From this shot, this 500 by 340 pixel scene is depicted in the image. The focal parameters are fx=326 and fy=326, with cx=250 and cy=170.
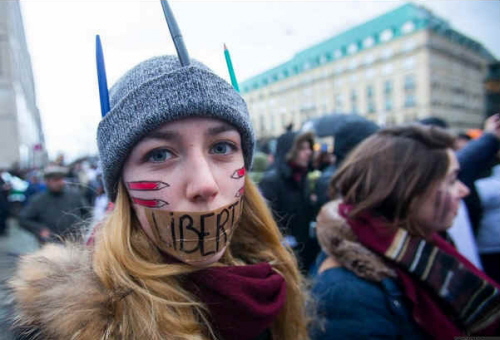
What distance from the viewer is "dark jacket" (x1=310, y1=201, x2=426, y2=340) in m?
1.23

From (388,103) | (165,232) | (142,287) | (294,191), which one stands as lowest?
(294,191)

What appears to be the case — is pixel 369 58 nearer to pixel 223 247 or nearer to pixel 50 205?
pixel 50 205

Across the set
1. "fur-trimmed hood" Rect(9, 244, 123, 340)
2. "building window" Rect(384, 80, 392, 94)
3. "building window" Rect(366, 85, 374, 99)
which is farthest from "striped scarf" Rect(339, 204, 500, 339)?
"building window" Rect(366, 85, 374, 99)

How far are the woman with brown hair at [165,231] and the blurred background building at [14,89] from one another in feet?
0.77

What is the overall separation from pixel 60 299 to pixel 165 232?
32cm

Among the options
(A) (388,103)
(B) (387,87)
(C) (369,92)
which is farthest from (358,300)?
(C) (369,92)

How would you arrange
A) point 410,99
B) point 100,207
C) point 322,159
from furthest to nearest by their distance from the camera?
point 410,99, point 322,159, point 100,207

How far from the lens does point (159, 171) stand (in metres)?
0.99

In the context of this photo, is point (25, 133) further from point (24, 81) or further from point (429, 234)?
point (429, 234)

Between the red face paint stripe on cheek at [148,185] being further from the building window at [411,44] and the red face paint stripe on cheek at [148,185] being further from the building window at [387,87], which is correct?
the building window at [387,87]

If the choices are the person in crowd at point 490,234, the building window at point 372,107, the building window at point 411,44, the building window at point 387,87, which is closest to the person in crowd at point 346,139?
the building window at point 411,44

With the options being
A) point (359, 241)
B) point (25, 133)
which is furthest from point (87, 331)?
point (359, 241)

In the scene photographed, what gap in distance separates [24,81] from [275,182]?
2693 millimetres

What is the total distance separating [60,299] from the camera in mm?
865
